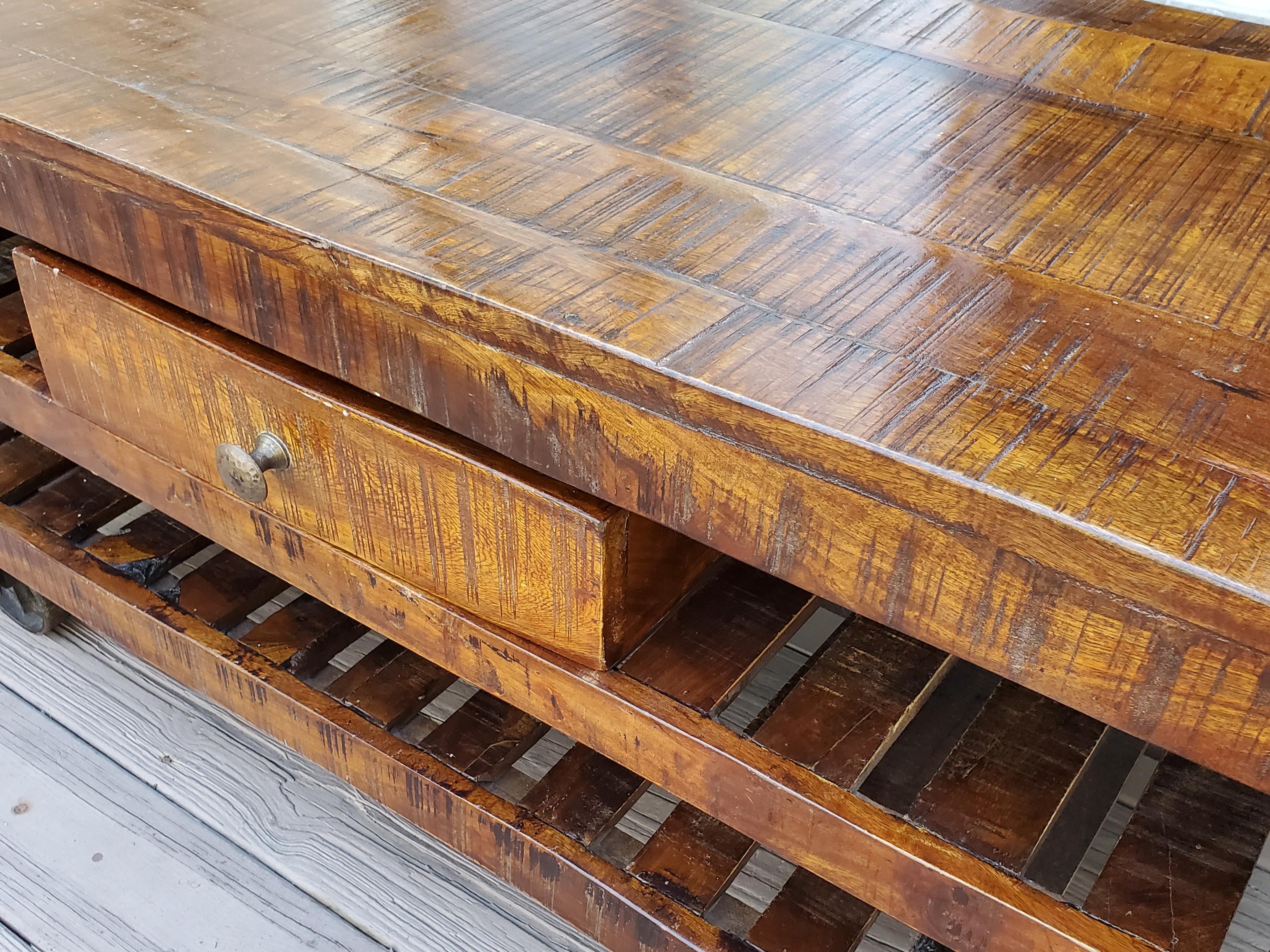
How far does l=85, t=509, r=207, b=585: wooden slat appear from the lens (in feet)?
2.75

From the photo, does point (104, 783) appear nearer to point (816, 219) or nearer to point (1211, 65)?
point (816, 219)

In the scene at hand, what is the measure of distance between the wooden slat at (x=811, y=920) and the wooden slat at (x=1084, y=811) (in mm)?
99

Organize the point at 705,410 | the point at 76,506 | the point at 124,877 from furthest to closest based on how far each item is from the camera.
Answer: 1. the point at 76,506
2. the point at 124,877
3. the point at 705,410

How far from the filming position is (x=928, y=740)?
2.16 ft

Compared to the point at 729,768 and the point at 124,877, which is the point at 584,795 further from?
the point at 124,877

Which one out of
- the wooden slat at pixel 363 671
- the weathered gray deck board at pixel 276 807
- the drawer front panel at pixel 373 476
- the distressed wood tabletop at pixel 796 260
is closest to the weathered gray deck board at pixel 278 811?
the weathered gray deck board at pixel 276 807

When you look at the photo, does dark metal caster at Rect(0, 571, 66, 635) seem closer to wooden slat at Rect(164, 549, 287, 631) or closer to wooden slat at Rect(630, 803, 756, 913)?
wooden slat at Rect(164, 549, 287, 631)

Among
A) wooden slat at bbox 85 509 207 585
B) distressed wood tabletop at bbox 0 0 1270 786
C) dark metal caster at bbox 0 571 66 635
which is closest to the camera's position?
distressed wood tabletop at bbox 0 0 1270 786

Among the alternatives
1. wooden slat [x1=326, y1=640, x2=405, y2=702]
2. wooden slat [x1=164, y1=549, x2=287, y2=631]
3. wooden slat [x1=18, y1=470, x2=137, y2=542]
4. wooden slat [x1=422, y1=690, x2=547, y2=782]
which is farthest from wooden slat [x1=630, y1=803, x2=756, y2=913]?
wooden slat [x1=18, y1=470, x2=137, y2=542]

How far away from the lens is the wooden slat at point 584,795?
26.3 inches

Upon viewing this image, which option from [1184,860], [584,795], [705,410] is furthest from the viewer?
[584,795]

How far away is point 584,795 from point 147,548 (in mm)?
396

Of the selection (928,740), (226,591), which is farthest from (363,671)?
(928,740)

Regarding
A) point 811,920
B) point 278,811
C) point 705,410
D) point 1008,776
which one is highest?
point 705,410
